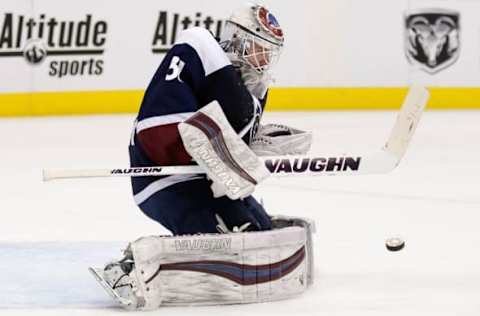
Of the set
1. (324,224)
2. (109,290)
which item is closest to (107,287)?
(109,290)

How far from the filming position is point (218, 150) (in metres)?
2.79

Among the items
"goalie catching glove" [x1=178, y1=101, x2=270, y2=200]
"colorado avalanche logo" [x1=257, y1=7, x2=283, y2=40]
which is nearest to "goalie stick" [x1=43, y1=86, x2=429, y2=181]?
"goalie catching glove" [x1=178, y1=101, x2=270, y2=200]

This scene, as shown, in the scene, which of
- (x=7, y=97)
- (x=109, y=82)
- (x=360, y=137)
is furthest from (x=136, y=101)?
(x=360, y=137)

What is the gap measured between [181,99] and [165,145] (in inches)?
4.6

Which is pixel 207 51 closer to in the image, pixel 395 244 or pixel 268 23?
pixel 268 23

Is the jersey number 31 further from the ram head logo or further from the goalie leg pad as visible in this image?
the ram head logo

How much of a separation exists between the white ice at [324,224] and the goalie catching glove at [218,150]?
12.8 inches

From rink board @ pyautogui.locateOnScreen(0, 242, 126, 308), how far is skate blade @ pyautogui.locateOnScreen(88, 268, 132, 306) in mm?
34

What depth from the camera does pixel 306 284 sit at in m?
3.06

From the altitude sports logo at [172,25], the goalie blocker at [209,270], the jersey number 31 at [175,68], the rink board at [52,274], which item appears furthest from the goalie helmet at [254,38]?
the altitude sports logo at [172,25]

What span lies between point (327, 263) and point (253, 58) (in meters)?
0.70

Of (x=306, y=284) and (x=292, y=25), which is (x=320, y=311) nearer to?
(x=306, y=284)

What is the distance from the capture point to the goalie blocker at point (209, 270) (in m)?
2.84

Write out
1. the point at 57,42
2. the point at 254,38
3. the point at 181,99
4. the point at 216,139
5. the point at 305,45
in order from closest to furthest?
1. the point at 216,139
2. the point at 181,99
3. the point at 254,38
4. the point at 57,42
5. the point at 305,45
